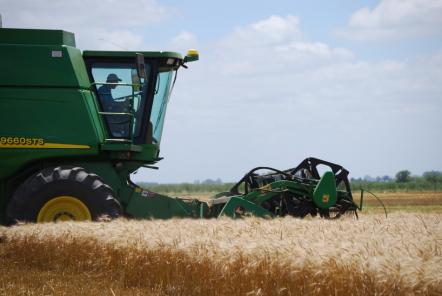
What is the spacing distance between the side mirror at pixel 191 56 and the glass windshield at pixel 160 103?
1.06 ft

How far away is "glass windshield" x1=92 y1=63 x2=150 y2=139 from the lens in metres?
11.0

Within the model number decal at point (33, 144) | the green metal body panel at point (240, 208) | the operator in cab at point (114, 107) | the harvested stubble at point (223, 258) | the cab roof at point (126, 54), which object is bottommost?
the harvested stubble at point (223, 258)

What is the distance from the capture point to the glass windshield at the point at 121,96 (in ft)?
36.2

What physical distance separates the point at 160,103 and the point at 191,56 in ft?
2.81

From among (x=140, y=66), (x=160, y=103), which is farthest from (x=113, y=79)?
(x=160, y=103)

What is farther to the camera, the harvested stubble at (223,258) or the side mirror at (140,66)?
the side mirror at (140,66)

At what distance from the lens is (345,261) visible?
6.03m

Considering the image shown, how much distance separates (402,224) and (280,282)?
9.73ft

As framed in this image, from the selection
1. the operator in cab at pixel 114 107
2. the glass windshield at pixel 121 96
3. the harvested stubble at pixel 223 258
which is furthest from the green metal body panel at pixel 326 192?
the operator in cab at pixel 114 107

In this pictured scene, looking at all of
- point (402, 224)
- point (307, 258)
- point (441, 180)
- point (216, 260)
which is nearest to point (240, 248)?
point (216, 260)

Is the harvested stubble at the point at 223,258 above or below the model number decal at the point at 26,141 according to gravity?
below

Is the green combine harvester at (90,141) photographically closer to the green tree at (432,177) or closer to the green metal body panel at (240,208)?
the green metal body panel at (240,208)

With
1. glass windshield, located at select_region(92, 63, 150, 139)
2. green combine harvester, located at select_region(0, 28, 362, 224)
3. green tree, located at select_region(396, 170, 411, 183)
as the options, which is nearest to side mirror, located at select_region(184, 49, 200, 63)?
green combine harvester, located at select_region(0, 28, 362, 224)

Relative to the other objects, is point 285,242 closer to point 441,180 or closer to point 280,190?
point 280,190
